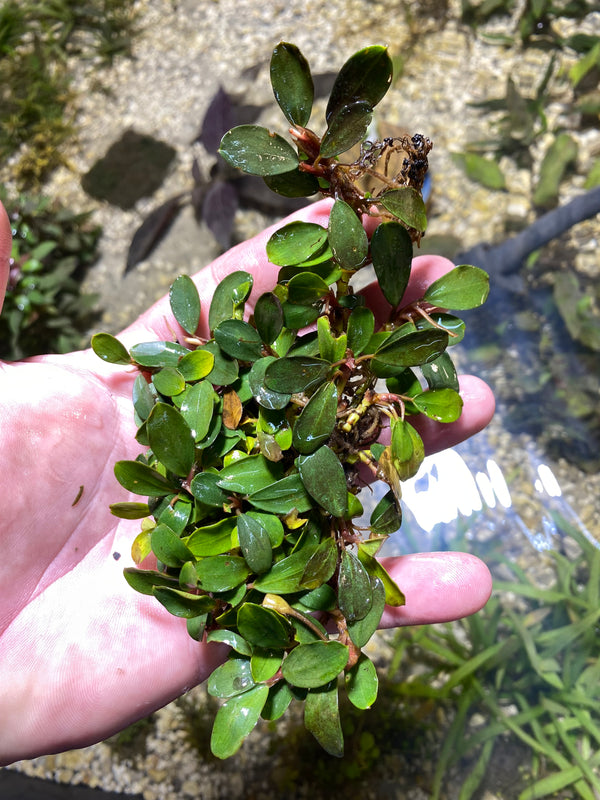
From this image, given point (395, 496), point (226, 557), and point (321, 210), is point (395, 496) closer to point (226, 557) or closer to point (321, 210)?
point (226, 557)

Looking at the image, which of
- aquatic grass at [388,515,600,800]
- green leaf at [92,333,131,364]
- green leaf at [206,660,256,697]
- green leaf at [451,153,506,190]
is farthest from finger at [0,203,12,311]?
green leaf at [451,153,506,190]

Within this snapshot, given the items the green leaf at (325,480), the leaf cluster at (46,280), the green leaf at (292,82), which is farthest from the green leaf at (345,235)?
the leaf cluster at (46,280)

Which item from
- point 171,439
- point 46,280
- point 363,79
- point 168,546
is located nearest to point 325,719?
point 168,546

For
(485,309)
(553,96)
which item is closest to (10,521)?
(485,309)

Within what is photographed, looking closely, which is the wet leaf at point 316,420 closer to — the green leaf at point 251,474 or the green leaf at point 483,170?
the green leaf at point 251,474

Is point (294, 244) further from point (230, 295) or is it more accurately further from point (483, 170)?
point (483, 170)

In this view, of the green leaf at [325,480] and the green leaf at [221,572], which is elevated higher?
the green leaf at [325,480]
